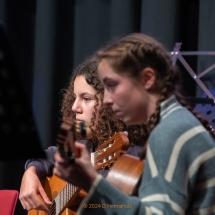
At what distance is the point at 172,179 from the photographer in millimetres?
1086

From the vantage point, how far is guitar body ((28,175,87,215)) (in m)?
1.69

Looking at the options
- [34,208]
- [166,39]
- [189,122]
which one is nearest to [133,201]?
[189,122]

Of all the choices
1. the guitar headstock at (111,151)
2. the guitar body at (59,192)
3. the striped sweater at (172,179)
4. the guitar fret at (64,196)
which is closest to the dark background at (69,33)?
the guitar body at (59,192)

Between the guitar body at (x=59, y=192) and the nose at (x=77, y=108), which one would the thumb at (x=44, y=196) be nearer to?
the guitar body at (x=59, y=192)

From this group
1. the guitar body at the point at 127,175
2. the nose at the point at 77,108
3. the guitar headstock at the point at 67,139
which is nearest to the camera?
the guitar headstock at the point at 67,139

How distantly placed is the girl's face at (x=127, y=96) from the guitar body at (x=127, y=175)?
0.11m

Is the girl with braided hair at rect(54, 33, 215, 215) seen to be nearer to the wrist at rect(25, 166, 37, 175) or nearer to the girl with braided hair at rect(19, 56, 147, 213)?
the girl with braided hair at rect(19, 56, 147, 213)

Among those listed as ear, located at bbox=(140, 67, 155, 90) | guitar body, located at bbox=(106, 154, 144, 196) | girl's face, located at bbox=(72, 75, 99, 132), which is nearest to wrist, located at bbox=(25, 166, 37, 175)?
girl's face, located at bbox=(72, 75, 99, 132)

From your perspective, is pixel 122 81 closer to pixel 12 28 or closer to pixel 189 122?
pixel 189 122

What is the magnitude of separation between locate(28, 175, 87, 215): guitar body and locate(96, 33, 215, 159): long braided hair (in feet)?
1.58

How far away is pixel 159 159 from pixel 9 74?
384 millimetres

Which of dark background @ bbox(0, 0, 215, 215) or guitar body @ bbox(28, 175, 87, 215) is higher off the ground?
dark background @ bbox(0, 0, 215, 215)

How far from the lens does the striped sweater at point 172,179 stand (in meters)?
1.08

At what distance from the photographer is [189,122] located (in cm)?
115
